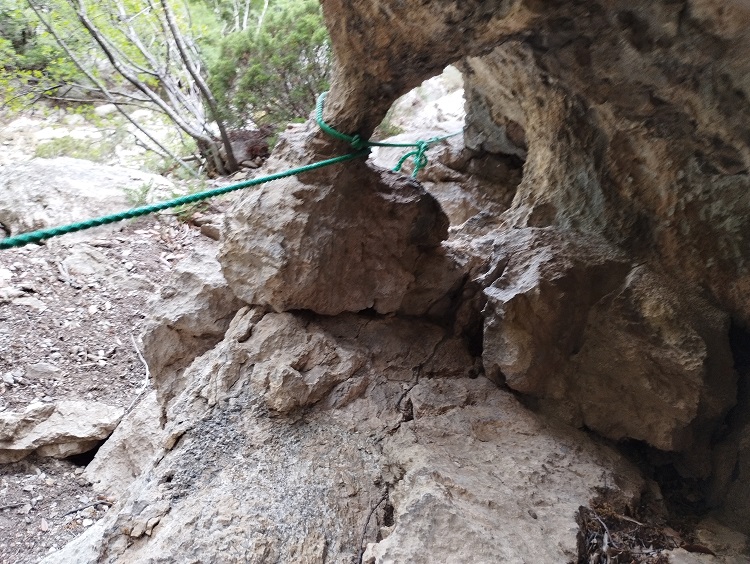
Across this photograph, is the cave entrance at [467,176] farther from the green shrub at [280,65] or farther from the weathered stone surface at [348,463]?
the weathered stone surface at [348,463]

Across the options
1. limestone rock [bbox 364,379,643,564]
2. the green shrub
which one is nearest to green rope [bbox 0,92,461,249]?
limestone rock [bbox 364,379,643,564]

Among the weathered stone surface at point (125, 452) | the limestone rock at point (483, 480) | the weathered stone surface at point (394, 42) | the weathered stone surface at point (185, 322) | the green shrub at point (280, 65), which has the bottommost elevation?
the weathered stone surface at point (125, 452)

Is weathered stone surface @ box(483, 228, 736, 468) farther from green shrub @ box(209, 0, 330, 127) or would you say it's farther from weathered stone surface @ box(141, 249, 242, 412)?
green shrub @ box(209, 0, 330, 127)

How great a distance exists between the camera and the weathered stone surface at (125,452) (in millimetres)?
3666

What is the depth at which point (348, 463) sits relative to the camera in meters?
2.06

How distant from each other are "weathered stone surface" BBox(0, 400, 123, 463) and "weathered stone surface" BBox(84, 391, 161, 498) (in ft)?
0.43

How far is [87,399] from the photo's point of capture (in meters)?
4.21

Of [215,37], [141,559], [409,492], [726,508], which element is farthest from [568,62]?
[215,37]

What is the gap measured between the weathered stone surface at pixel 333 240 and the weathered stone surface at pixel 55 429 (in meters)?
2.19

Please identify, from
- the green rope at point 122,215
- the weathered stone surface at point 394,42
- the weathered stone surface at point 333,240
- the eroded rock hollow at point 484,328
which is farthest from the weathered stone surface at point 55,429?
the weathered stone surface at point 394,42

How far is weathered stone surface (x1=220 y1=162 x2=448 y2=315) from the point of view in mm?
2379

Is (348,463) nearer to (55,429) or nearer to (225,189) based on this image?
(225,189)

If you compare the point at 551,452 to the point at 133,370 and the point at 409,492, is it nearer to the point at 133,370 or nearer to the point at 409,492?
the point at 409,492

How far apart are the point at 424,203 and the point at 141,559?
180cm
